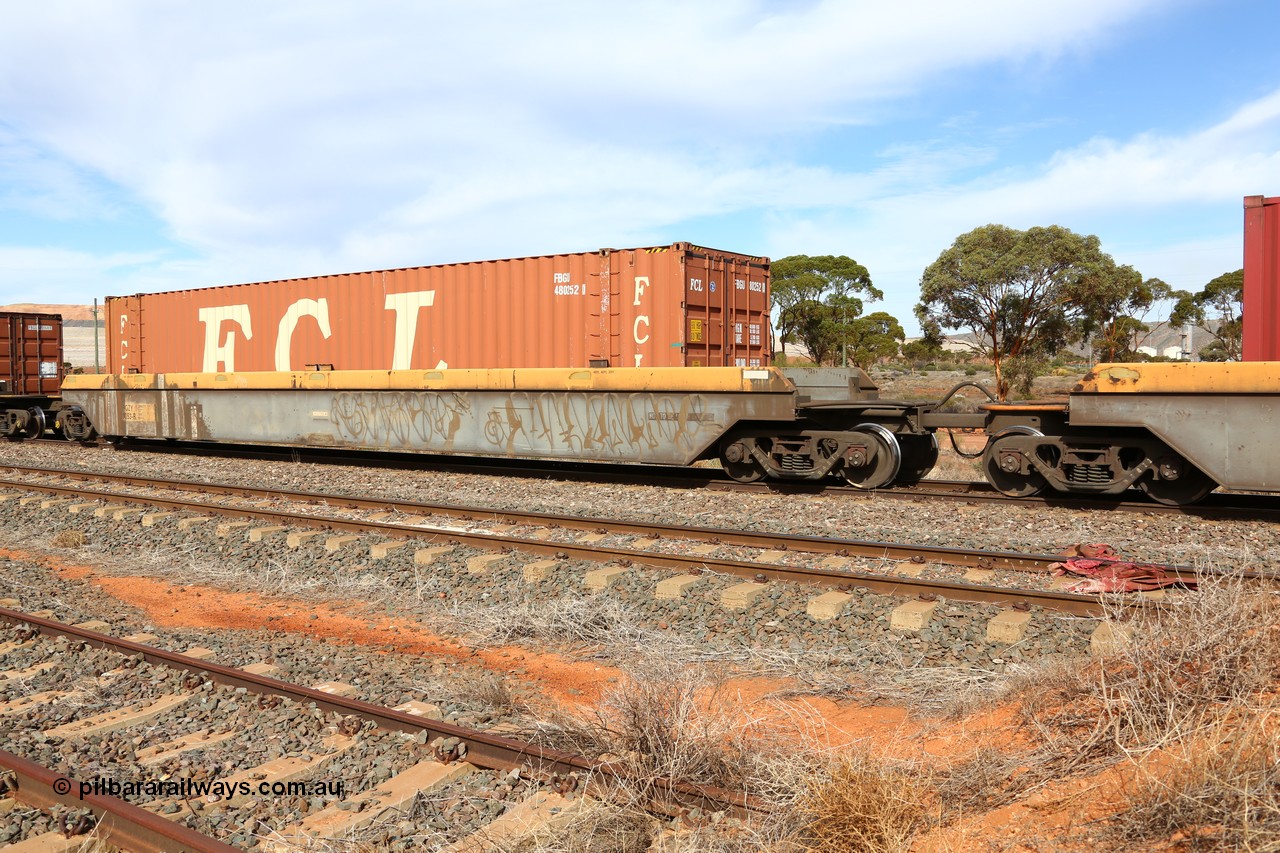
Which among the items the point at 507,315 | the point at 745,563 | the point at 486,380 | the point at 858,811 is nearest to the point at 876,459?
the point at 745,563

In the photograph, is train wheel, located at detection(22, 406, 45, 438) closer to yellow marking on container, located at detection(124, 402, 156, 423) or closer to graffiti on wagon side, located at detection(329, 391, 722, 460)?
yellow marking on container, located at detection(124, 402, 156, 423)

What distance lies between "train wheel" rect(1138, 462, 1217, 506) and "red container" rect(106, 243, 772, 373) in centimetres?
566

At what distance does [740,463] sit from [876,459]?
1.84 metres

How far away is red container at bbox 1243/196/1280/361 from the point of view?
914 cm

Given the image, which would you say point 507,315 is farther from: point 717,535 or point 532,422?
point 717,535

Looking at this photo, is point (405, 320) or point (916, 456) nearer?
point (916, 456)

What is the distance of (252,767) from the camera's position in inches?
151

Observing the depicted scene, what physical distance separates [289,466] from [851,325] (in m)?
36.3

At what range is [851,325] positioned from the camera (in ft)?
154

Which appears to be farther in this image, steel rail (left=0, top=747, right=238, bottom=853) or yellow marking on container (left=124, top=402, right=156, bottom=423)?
yellow marking on container (left=124, top=402, right=156, bottom=423)

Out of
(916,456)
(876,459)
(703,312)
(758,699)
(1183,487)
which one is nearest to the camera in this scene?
(758,699)

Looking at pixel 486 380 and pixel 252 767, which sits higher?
pixel 486 380

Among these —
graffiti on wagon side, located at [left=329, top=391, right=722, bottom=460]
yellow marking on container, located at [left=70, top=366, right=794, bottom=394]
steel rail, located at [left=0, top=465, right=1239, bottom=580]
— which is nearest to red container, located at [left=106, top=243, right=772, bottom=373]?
yellow marking on container, located at [left=70, top=366, right=794, bottom=394]

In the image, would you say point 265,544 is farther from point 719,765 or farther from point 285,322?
point 285,322
